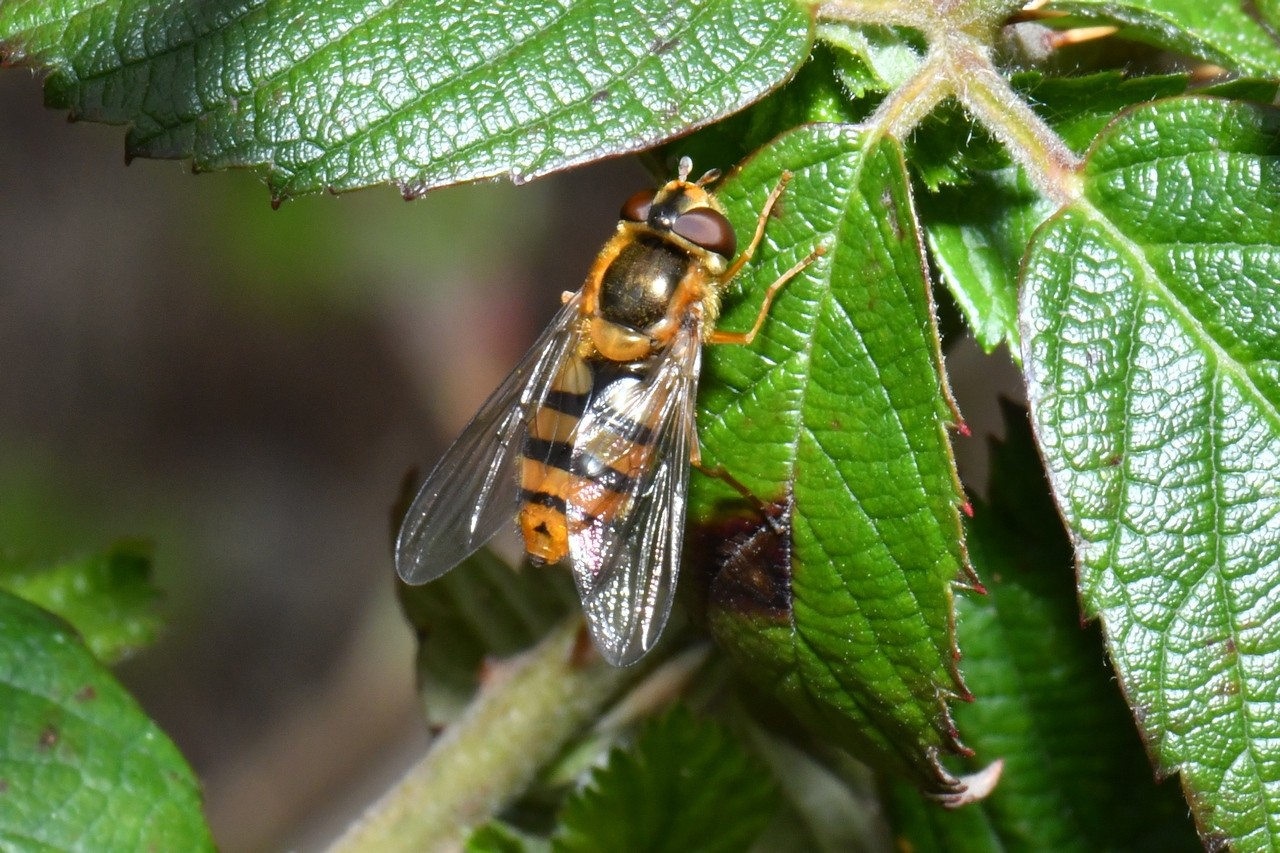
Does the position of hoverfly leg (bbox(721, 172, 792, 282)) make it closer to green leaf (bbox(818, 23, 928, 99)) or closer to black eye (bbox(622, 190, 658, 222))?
green leaf (bbox(818, 23, 928, 99))

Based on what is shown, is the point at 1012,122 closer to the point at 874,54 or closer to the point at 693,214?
the point at 874,54

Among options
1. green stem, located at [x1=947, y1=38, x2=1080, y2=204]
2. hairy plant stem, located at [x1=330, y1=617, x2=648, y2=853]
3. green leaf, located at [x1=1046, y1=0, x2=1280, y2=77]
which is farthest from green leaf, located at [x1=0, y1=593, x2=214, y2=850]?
green leaf, located at [x1=1046, y1=0, x2=1280, y2=77]

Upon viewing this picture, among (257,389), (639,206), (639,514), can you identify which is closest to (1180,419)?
(639,514)

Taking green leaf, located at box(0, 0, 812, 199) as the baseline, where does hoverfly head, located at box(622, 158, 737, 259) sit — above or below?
below

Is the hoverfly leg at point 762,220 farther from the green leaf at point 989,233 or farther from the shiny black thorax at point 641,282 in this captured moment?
the shiny black thorax at point 641,282

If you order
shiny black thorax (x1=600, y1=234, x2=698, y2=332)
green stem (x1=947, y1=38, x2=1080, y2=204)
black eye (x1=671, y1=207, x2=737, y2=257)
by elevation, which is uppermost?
green stem (x1=947, y1=38, x2=1080, y2=204)
